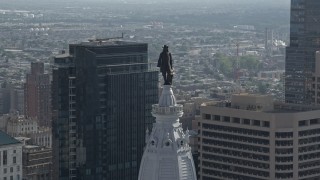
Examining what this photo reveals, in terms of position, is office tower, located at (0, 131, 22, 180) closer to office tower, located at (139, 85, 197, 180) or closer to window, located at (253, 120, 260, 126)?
window, located at (253, 120, 260, 126)

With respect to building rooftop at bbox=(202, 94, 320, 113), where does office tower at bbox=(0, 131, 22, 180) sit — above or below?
below

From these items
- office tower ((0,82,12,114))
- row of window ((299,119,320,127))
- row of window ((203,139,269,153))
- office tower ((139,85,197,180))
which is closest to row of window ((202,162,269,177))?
row of window ((203,139,269,153))

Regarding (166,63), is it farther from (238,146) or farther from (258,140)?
(238,146)

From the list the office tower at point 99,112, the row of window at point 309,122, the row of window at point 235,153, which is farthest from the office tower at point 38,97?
the row of window at point 309,122

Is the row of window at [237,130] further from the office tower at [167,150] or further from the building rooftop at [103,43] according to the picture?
the office tower at [167,150]

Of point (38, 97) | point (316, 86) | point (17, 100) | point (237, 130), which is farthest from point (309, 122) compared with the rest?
point (17, 100)

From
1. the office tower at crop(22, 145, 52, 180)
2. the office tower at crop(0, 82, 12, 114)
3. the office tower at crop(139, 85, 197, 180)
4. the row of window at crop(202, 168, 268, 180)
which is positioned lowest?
the office tower at crop(22, 145, 52, 180)

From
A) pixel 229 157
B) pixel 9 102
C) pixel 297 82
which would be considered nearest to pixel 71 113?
pixel 229 157
